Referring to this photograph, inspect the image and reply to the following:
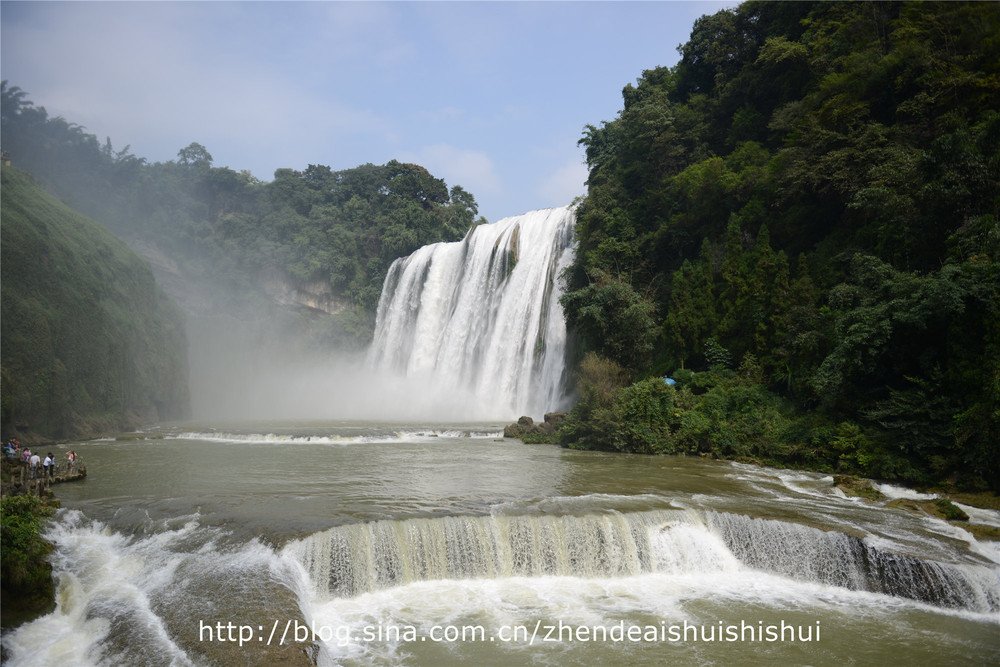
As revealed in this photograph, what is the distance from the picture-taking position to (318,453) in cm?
1811

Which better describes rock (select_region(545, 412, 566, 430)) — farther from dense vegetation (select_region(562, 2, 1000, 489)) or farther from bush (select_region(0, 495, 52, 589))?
bush (select_region(0, 495, 52, 589))

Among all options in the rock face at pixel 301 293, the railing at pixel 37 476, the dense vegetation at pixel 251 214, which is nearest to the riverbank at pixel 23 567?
the railing at pixel 37 476

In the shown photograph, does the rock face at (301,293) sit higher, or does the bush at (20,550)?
the rock face at (301,293)

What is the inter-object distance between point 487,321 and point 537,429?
1384cm

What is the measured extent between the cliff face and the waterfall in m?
15.2

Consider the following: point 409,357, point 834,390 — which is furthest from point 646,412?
point 409,357

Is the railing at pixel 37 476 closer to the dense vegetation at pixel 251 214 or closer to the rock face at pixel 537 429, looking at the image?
the rock face at pixel 537 429

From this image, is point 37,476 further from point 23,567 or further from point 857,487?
point 857,487

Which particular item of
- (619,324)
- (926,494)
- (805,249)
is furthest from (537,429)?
(926,494)

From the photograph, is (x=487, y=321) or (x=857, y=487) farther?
(x=487, y=321)

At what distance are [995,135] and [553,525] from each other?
13806 millimetres

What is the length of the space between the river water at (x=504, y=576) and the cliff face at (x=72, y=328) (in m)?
9.88

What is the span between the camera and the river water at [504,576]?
698 cm

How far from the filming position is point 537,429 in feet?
71.2
